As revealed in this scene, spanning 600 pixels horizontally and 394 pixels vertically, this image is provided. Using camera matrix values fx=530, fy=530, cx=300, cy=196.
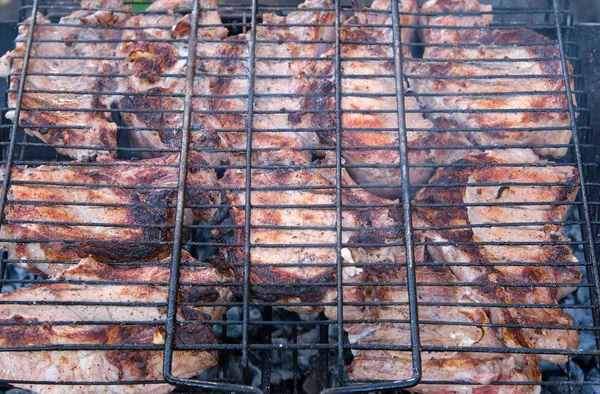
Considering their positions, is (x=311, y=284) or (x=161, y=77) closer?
(x=311, y=284)

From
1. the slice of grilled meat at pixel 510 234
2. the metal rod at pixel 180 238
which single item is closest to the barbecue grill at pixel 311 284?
the metal rod at pixel 180 238

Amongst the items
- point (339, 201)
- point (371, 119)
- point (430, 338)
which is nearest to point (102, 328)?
point (339, 201)

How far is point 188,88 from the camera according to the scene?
288cm

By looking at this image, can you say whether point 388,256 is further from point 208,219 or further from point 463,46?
point 463,46

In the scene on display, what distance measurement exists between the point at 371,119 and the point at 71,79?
181 cm

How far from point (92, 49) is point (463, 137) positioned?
2295 millimetres

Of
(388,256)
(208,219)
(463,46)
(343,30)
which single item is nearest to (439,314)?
(388,256)

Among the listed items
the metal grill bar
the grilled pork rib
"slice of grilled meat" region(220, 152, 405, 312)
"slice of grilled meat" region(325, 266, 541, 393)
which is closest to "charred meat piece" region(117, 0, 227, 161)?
the grilled pork rib

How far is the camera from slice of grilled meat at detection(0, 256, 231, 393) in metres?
2.43

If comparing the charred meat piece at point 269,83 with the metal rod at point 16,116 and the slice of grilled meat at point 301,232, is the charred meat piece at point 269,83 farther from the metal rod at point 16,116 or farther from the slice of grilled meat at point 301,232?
the metal rod at point 16,116

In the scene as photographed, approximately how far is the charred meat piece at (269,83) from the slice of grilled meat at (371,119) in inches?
4.1

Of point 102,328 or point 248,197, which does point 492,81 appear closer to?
point 248,197

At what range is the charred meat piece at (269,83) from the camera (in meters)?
2.94

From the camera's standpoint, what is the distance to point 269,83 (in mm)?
3105
